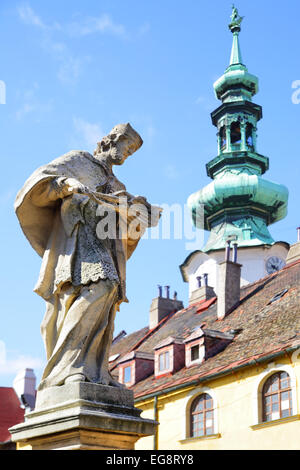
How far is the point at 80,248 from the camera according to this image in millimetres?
5379

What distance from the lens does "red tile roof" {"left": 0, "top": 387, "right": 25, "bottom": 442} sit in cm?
2926

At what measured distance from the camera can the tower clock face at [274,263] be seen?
49.6 meters

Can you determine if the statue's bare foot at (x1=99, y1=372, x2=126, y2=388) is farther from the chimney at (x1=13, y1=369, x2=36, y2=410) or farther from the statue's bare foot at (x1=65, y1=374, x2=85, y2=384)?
the chimney at (x1=13, y1=369, x2=36, y2=410)

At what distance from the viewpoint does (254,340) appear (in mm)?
23094

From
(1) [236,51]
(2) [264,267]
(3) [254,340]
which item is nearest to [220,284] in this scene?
(3) [254,340]

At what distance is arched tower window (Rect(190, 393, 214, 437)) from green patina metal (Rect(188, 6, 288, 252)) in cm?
2826

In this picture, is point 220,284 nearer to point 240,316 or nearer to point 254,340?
point 240,316

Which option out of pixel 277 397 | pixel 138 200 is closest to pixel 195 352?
pixel 277 397

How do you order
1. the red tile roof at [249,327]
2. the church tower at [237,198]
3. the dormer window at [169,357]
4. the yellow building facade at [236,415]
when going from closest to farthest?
the yellow building facade at [236,415] → the red tile roof at [249,327] → the dormer window at [169,357] → the church tower at [237,198]

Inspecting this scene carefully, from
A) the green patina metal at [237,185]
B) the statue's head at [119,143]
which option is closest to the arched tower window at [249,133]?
the green patina metal at [237,185]

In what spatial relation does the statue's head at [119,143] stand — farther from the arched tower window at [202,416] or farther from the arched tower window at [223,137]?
the arched tower window at [223,137]

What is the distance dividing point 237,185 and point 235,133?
490 centimetres

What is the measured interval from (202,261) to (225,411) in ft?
98.5

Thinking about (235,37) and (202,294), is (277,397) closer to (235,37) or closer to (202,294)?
(202,294)
